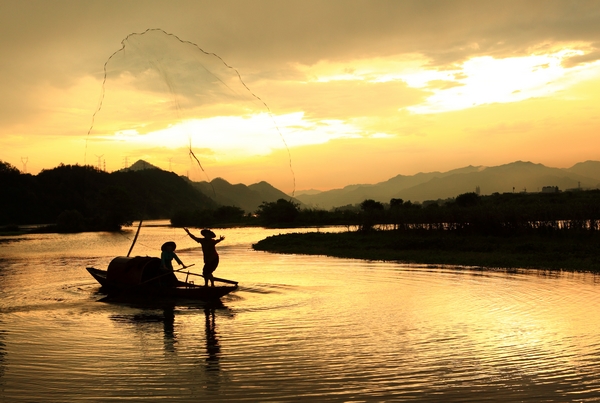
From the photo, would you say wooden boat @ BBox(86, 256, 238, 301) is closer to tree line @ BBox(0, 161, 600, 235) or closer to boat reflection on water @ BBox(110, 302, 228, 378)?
boat reflection on water @ BBox(110, 302, 228, 378)

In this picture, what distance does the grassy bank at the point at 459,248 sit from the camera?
29594 millimetres

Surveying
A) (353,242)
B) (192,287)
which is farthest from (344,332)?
(353,242)

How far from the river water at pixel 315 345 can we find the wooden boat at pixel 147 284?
1.94 feet

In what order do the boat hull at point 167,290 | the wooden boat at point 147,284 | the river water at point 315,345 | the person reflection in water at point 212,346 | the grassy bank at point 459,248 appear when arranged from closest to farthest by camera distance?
the river water at point 315,345
the person reflection in water at point 212,346
the boat hull at point 167,290
the wooden boat at point 147,284
the grassy bank at point 459,248

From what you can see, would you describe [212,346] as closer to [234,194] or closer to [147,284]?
[147,284]

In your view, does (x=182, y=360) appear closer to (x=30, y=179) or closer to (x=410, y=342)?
(x=410, y=342)

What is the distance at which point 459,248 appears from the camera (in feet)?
122

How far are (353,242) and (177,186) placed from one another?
21117mm

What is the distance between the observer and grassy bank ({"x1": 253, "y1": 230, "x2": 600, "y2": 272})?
29594 mm

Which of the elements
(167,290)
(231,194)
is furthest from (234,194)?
(167,290)

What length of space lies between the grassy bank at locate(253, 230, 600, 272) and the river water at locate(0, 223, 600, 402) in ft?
25.6

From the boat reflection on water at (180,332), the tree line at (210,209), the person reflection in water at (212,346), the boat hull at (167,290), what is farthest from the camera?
the tree line at (210,209)

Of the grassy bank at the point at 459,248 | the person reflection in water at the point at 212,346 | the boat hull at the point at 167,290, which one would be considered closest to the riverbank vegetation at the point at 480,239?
the grassy bank at the point at 459,248

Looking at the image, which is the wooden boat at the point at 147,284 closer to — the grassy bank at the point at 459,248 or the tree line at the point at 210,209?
the tree line at the point at 210,209
